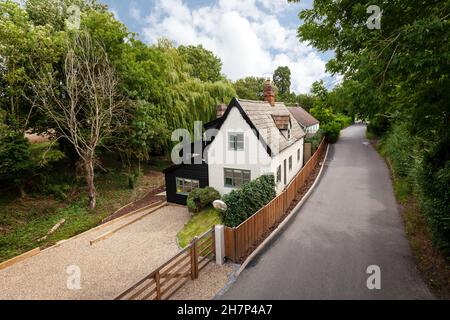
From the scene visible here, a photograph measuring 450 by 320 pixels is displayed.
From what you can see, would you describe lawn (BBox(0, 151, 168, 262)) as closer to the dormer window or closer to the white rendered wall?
the white rendered wall

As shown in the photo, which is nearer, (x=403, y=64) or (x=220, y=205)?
(x=403, y=64)

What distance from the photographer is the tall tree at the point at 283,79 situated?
6507 cm

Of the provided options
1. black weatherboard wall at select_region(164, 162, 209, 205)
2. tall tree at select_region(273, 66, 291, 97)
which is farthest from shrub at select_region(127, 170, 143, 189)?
tall tree at select_region(273, 66, 291, 97)

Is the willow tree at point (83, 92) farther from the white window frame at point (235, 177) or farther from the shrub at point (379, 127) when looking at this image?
the shrub at point (379, 127)

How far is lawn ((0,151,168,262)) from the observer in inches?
488

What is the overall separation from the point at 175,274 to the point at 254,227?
3.90m

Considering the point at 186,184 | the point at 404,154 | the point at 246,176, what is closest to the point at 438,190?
the point at 246,176

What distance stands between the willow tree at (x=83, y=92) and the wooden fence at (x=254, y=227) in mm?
11445

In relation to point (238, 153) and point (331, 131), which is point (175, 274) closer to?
point (238, 153)

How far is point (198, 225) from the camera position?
12672 mm

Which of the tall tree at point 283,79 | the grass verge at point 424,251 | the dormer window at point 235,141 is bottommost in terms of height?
the grass verge at point 424,251

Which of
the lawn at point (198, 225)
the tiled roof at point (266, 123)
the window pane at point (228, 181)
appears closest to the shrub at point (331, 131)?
the tiled roof at point (266, 123)
